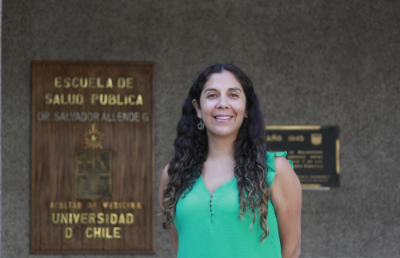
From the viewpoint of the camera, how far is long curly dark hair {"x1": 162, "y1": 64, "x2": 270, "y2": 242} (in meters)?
1.80

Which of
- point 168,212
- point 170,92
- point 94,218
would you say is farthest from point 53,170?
point 168,212

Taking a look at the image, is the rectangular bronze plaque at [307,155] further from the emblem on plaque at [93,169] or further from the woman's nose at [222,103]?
the woman's nose at [222,103]

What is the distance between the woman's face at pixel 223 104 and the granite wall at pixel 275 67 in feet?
8.34

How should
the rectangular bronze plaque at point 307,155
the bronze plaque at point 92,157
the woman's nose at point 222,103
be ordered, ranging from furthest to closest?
the rectangular bronze plaque at point 307,155 → the bronze plaque at point 92,157 → the woman's nose at point 222,103

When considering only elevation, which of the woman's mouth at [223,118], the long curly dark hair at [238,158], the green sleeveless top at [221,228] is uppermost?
the woman's mouth at [223,118]

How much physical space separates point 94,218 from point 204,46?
6.91 feet

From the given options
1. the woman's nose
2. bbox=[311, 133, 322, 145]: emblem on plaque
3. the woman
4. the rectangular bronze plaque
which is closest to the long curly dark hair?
the woman

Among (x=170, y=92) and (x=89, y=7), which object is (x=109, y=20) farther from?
(x=170, y=92)

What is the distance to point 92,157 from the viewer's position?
4.43 m

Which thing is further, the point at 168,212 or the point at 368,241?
the point at 368,241

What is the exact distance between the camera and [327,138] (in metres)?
4.53

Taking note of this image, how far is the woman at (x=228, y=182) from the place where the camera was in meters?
1.78

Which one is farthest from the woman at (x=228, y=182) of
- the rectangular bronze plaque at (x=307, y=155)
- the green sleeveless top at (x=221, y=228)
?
the rectangular bronze plaque at (x=307, y=155)

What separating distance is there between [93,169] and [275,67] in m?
2.16
